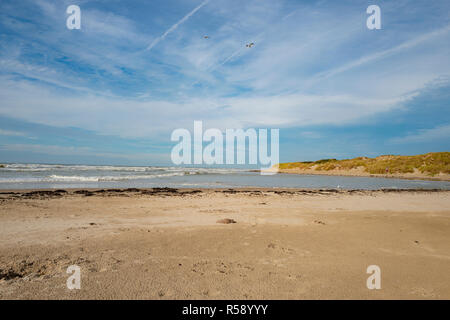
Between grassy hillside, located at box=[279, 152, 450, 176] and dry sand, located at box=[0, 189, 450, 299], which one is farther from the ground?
grassy hillside, located at box=[279, 152, 450, 176]

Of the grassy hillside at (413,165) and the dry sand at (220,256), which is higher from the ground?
the grassy hillside at (413,165)

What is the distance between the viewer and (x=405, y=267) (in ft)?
15.4

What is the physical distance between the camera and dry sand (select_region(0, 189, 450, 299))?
12.4 feet

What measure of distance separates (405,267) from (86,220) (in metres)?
8.47

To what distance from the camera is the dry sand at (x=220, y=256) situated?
3777 millimetres

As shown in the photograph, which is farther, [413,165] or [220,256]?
[413,165]

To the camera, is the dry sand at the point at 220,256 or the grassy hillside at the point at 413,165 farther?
the grassy hillside at the point at 413,165

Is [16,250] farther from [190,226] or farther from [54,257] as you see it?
[190,226]

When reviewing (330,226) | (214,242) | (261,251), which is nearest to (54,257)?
(214,242)

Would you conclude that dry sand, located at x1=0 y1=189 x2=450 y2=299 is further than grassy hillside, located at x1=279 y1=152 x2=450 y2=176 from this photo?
No

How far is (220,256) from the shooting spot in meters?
5.21

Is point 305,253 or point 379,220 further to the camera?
point 379,220

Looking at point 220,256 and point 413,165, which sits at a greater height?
point 413,165
